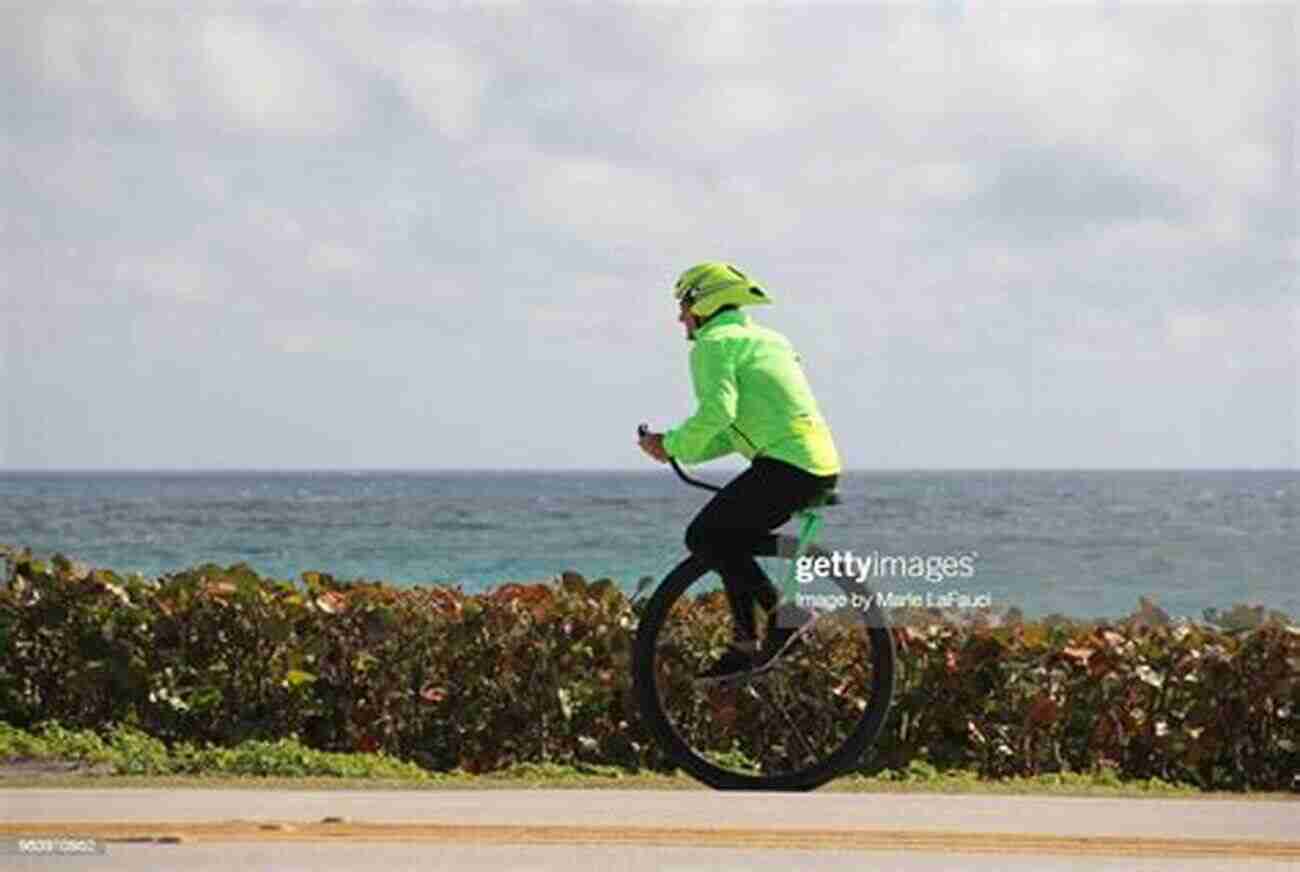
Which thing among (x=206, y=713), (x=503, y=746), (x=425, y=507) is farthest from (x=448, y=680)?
(x=425, y=507)

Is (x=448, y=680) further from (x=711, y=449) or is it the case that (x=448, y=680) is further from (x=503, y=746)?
(x=711, y=449)

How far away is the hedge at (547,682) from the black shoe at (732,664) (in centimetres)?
237

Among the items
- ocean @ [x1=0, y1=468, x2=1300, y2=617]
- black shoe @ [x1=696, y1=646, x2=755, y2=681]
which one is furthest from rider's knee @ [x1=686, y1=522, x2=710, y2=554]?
ocean @ [x1=0, y1=468, x2=1300, y2=617]

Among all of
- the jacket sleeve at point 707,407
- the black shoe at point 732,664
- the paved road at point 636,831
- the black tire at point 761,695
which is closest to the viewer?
the jacket sleeve at point 707,407

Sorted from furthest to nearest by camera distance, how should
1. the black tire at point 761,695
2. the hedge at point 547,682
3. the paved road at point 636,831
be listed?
1. the hedge at point 547,682
2. the paved road at point 636,831
3. the black tire at point 761,695

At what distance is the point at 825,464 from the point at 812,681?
1704mm

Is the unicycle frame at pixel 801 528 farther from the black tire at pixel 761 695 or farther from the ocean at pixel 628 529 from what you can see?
the ocean at pixel 628 529

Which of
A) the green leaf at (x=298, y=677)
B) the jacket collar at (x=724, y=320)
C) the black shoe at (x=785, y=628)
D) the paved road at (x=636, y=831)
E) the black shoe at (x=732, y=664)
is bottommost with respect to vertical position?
the paved road at (x=636, y=831)

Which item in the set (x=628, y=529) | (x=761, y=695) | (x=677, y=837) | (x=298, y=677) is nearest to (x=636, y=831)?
(x=677, y=837)

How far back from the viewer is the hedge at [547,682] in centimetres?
898

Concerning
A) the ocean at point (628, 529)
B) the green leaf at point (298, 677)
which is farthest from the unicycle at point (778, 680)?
the ocean at point (628, 529)

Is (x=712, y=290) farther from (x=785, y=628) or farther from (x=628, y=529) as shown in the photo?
(x=628, y=529)

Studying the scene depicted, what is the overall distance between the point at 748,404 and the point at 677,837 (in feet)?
5.11

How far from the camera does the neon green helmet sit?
6059 mm
